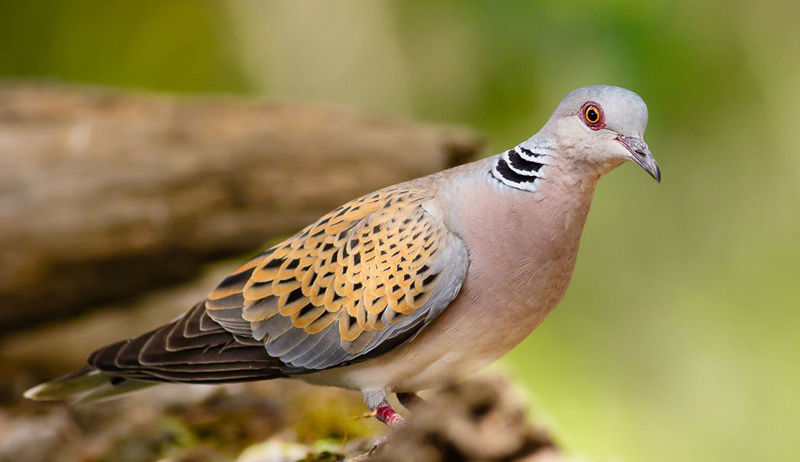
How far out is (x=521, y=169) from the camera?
233cm

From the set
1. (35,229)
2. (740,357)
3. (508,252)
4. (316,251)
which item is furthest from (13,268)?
(740,357)

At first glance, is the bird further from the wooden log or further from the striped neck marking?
the wooden log

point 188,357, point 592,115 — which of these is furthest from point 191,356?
point 592,115

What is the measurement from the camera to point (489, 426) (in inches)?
81.1

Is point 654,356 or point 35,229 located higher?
point 35,229

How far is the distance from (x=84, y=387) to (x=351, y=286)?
105 cm

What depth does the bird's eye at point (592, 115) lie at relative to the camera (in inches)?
85.5

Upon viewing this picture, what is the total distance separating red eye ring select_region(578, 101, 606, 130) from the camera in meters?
2.17

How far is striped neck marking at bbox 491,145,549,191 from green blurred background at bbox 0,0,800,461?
7.80 feet

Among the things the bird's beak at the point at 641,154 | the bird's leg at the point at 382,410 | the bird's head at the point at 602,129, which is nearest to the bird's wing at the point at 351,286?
the bird's leg at the point at 382,410

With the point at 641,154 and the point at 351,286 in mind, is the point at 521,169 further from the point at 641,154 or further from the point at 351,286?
the point at 351,286

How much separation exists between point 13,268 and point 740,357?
4.02 m

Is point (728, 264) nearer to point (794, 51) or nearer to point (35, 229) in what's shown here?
point (794, 51)

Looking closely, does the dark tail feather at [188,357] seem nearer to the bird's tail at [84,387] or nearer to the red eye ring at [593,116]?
the bird's tail at [84,387]
